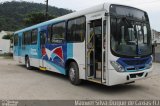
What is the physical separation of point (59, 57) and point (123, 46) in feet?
13.1

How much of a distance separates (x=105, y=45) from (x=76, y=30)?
2225mm

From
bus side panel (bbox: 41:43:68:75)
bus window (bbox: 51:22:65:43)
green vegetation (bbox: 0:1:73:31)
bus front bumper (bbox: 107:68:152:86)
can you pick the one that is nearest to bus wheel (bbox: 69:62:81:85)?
bus side panel (bbox: 41:43:68:75)

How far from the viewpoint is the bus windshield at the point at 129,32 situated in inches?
325

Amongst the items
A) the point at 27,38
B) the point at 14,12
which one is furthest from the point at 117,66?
the point at 14,12

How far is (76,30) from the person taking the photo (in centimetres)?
1009

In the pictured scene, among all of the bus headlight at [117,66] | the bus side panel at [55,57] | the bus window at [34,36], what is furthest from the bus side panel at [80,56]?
the bus window at [34,36]

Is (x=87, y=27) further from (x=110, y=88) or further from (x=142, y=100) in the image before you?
(x=142, y=100)

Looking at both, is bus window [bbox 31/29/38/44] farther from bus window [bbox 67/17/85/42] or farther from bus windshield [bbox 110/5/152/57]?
bus windshield [bbox 110/5/152/57]

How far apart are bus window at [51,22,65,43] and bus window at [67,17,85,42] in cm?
60

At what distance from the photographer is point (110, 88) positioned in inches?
378

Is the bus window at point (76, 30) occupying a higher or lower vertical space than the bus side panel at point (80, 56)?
higher

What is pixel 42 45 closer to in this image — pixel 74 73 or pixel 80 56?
pixel 74 73

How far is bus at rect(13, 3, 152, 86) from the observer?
322 inches

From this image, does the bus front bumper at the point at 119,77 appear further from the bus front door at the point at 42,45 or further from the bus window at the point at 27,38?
the bus window at the point at 27,38
